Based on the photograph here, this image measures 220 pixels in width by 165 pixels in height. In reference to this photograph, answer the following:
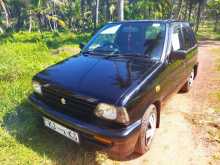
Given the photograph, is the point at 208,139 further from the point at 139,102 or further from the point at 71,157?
the point at 71,157

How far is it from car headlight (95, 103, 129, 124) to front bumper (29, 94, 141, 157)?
5.0 inches

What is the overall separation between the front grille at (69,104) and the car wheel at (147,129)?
77cm

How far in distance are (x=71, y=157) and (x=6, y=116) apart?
1.46m

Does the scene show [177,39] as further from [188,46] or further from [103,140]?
[103,140]

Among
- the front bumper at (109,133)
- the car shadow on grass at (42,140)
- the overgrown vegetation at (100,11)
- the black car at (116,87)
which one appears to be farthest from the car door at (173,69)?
the overgrown vegetation at (100,11)

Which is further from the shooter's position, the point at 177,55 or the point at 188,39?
the point at 188,39

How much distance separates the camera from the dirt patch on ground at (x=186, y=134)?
3723 millimetres

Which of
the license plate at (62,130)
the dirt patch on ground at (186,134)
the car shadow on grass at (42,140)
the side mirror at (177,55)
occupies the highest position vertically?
the side mirror at (177,55)

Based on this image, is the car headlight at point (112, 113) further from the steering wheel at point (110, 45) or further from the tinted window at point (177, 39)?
the tinted window at point (177, 39)

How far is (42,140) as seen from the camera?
3.82 metres

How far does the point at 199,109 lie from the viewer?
5535mm

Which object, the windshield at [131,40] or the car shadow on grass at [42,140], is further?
the windshield at [131,40]

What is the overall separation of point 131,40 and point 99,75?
1.25 metres

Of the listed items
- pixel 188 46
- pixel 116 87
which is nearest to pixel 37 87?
pixel 116 87
